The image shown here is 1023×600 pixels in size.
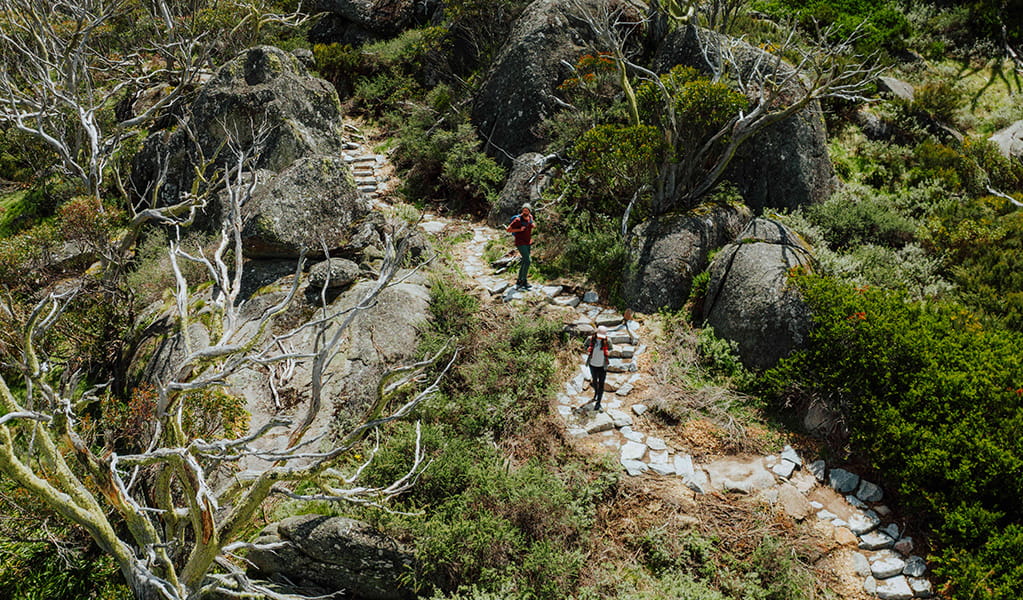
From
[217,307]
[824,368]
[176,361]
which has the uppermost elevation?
[217,307]

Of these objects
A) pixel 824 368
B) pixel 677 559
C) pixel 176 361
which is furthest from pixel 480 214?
pixel 677 559

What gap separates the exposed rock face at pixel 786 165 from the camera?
14.1m

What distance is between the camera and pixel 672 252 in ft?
39.5

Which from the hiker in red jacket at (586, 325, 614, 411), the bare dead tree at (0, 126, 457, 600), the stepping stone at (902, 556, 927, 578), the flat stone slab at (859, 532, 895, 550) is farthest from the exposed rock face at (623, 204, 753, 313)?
the bare dead tree at (0, 126, 457, 600)

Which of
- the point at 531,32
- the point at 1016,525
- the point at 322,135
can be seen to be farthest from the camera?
the point at 531,32

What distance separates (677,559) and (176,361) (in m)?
9.34

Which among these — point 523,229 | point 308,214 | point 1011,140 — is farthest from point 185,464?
point 1011,140

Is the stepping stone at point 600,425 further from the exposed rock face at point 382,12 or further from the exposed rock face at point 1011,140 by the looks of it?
the exposed rock face at point 382,12

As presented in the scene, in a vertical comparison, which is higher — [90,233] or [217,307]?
[217,307]

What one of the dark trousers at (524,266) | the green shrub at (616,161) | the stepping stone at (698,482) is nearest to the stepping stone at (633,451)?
the stepping stone at (698,482)

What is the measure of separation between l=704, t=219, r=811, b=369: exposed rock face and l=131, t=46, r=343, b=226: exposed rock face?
10.9 metres

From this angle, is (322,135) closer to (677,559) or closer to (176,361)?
(176,361)

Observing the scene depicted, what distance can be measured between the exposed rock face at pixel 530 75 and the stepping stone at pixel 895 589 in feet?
43.9

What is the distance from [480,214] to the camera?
16.9 meters
